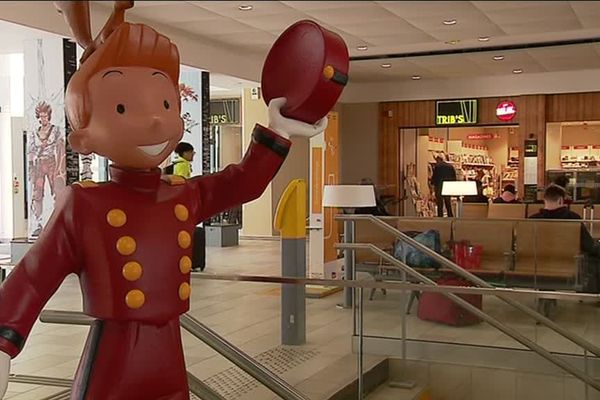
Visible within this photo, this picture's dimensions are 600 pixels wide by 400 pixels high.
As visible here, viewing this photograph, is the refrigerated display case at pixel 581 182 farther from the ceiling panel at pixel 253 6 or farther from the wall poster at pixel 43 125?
the ceiling panel at pixel 253 6

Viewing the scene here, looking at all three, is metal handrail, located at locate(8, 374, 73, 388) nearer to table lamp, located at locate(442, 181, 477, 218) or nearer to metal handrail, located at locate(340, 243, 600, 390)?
metal handrail, located at locate(340, 243, 600, 390)

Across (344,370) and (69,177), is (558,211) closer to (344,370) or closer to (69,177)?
(344,370)

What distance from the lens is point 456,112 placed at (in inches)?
469

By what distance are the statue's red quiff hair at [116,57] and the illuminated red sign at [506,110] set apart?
9827 millimetres

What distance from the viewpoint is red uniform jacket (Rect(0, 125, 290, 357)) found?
6.34ft

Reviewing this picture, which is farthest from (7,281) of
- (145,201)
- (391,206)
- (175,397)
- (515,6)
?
(391,206)

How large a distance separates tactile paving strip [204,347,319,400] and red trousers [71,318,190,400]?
1.85m

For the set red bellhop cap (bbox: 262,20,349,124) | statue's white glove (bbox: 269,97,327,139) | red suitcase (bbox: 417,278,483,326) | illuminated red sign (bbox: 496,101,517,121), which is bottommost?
red suitcase (bbox: 417,278,483,326)

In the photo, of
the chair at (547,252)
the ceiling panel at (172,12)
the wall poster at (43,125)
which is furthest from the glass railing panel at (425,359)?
the wall poster at (43,125)

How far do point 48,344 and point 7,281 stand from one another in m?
3.48

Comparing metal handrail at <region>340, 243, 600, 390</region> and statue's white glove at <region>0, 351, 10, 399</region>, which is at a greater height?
statue's white glove at <region>0, 351, 10, 399</region>

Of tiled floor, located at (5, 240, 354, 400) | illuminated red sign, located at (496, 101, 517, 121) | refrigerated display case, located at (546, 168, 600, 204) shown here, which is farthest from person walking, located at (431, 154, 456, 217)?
tiled floor, located at (5, 240, 354, 400)

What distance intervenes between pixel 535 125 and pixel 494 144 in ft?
3.73

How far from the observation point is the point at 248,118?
1334 cm
